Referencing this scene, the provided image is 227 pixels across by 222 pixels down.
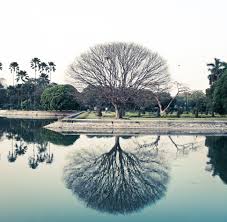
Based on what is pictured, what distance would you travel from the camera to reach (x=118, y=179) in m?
18.8

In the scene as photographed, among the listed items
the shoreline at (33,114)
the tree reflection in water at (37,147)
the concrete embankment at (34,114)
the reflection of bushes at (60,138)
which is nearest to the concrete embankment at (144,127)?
the reflection of bushes at (60,138)

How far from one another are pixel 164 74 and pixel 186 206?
146 ft

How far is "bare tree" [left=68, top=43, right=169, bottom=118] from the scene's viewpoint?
52.3m

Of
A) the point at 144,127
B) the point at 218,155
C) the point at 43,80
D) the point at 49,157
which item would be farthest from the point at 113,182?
the point at 43,80

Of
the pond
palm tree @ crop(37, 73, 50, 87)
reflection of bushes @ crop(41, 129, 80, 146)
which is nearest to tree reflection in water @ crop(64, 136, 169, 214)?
the pond

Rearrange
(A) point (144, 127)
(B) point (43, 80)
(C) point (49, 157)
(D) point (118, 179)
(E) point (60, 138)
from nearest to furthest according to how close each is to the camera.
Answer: (D) point (118, 179), (C) point (49, 157), (E) point (60, 138), (A) point (144, 127), (B) point (43, 80)

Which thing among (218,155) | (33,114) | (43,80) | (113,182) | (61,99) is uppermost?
(43,80)

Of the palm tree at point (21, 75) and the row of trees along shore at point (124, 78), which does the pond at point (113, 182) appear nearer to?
the row of trees along shore at point (124, 78)

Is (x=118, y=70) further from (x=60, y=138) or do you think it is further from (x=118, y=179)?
(x=118, y=179)

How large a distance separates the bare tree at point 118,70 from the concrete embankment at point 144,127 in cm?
752

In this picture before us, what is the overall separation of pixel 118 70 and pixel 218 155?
29.1 m

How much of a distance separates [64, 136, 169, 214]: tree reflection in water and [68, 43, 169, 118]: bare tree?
25473 millimetres

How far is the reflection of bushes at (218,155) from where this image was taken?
67.6 ft

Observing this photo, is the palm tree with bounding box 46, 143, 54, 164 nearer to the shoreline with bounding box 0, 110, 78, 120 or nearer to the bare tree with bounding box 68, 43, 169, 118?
the bare tree with bounding box 68, 43, 169, 118
